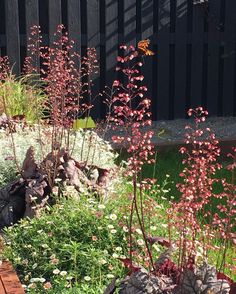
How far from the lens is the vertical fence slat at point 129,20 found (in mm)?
8328

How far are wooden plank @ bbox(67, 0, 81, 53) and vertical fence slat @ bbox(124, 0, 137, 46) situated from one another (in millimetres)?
546

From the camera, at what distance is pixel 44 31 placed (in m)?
8.20

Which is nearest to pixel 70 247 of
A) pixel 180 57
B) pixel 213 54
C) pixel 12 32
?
pixel 12 32

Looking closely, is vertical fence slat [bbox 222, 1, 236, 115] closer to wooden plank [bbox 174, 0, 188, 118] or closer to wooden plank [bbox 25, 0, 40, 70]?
wooden plank [bbox 174, 0, 188, 118]

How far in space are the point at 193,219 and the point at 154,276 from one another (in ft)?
1.21

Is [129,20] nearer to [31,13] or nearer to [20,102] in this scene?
[31,13]

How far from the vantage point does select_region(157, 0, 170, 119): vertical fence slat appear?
852cm

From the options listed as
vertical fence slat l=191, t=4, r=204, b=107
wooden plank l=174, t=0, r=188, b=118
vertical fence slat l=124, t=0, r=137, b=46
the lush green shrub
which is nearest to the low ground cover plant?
the lush green shrub

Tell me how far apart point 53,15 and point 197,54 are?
5.93 ft

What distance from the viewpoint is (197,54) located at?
8.73 m

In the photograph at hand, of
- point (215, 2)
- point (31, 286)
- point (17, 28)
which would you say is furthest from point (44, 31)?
point (31, 286)

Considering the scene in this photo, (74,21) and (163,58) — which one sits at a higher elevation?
(74,21)

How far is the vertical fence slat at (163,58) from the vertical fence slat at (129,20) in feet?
1.10

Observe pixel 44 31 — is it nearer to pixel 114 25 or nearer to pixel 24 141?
pixel 114 25
